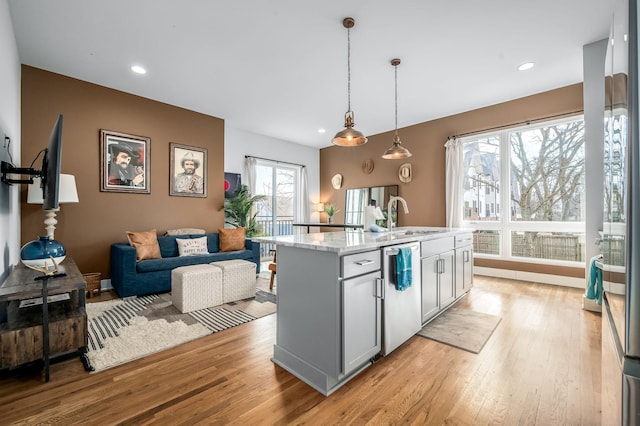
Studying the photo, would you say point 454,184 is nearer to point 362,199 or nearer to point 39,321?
point 362,199

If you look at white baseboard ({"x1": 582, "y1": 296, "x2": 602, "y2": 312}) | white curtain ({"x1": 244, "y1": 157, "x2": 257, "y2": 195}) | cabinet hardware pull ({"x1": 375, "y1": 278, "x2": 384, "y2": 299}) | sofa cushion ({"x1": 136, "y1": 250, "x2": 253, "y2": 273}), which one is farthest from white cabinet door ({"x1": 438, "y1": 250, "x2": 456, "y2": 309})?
white curtain ({"x1": 244, "y1": 157, "x2": 257, "y2": 195})

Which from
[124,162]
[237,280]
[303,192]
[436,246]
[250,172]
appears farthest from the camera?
[303,192]

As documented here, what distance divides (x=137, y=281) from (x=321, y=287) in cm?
295

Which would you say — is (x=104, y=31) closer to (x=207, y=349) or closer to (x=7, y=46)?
(x=7, y=46)

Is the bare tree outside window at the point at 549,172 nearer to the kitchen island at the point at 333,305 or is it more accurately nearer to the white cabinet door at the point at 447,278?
the white cabinet door at the point at 447,278

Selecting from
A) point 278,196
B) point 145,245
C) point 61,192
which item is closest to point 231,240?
point 145,245

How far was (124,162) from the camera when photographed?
4133 millimetres

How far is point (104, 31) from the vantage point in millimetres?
2744

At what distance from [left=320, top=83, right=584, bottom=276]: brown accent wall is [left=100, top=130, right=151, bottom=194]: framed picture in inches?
169

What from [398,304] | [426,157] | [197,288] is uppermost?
[426,157]

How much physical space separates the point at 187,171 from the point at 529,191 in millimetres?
5667

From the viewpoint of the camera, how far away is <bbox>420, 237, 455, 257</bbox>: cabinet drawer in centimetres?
249

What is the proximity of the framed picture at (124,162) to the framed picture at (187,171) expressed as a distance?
372 mm

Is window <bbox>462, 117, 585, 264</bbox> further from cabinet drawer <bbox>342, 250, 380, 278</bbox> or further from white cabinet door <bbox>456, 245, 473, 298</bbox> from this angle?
cabinet drawer <bbox>342, 250, 380, 278</bbox>
